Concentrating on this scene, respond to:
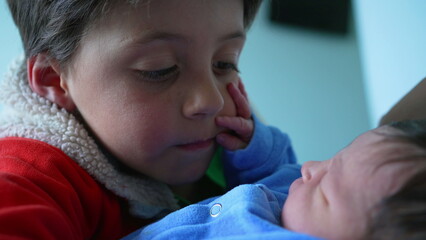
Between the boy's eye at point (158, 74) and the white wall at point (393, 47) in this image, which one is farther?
the white wall at point (393, 47)

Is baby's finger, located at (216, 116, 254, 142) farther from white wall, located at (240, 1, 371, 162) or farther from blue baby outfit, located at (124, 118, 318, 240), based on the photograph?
white wall, located at (240, 1, 371, 162)

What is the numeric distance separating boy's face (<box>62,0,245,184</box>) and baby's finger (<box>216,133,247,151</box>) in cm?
7

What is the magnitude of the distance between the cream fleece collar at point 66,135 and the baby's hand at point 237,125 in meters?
0.15

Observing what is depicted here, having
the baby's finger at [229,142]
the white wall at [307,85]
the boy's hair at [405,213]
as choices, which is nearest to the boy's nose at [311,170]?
the boy's hair at [405,213]

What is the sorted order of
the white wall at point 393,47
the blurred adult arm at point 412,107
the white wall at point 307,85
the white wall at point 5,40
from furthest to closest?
the white wall at point 307,85 → the white wall at point 5,40 → the white wall at point 393,47 → the blurred adult arm at point 412,107

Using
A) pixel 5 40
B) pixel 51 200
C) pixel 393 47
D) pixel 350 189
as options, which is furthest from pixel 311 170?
pixel 5 40

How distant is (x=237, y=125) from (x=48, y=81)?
350mm

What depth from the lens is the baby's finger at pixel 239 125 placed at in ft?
2.36

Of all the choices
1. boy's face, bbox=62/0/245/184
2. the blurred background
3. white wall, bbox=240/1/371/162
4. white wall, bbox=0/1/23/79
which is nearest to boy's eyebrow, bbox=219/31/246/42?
boy's face, bbox=62/0/245/184

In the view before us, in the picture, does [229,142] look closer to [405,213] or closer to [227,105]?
[227,105]

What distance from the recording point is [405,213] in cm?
40

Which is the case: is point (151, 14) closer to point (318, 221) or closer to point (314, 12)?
point (318, 221)

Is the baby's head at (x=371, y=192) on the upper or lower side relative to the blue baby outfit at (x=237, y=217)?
upper

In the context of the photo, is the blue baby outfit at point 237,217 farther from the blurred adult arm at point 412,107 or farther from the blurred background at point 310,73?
the blurred background at point 310,73
